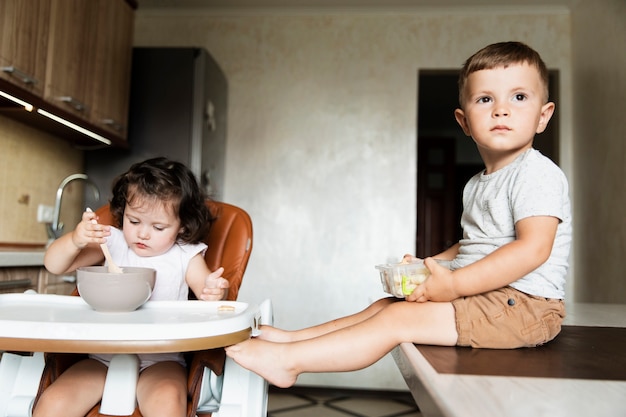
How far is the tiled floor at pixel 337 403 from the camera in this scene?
306 centimetres

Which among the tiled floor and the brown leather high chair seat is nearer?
the brown leather high chair seat

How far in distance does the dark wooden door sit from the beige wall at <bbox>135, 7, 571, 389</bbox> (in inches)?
117

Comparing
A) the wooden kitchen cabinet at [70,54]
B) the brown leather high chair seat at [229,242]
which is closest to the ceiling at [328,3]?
the wooden kitchen cabinet at [70,54]

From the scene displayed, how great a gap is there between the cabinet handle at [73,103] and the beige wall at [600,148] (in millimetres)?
2564

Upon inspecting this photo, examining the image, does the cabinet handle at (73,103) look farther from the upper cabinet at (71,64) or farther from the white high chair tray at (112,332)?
the white high chair tray at (112,332)

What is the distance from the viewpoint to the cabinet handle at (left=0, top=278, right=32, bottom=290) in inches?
71.7

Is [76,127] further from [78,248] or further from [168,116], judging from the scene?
[78,248]

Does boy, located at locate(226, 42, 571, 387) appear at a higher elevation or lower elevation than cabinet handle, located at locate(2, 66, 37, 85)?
lower

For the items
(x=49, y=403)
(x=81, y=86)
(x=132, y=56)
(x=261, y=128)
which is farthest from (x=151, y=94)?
(x=49, y=403)

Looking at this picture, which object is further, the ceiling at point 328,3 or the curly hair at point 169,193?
the ceiling at point 328,3

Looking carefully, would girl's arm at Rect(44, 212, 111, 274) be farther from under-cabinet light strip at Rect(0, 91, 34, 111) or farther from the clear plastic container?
under-cabinet light strip at Rect(0, 91, 34, 111)

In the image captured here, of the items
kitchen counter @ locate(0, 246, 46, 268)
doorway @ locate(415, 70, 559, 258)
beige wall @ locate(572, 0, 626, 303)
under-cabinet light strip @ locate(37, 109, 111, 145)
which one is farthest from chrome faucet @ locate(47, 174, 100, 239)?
doorway @ locate(415, 70, 559, 258)

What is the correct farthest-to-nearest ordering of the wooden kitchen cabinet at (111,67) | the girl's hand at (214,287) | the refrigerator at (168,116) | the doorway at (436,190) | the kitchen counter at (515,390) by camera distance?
1. the doorway at (436,190)
2. the refrigerator at (168,116)
3. the wooden kitchen cabinet at (111,67)
4. the girl's hand at (214,287)
5. the kitchen counter at (515,390)

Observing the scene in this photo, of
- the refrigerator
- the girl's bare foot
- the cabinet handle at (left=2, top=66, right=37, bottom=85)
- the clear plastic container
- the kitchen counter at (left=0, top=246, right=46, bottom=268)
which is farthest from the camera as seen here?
the refrigerator
